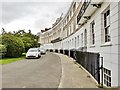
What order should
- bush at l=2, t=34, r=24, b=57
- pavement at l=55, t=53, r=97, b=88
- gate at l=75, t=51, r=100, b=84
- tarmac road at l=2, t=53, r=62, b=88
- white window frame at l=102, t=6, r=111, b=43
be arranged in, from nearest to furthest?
pavement at l=55, t=53, r=97, b=88
white window frame at l=102, t=6, r=111, b=43
tarmac road at l=2, t=53, r=62, b=88
gate at l=75, t=51, r=100, b=84
bush at l=2, t=34, r=24, b=57

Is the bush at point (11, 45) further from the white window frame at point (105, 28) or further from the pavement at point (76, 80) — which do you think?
the white window frame at point (105, 28)

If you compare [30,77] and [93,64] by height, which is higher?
[93,64]

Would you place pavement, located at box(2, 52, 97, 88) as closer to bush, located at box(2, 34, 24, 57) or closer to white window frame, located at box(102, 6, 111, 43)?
white window frame, located at box(102, 6, 111, 43)

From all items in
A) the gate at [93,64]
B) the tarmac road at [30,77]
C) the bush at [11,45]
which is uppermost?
the bush at [11,45]

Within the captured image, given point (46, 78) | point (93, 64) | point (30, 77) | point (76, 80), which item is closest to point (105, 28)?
point (93, 64)

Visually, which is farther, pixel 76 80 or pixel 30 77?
pixel 30 77

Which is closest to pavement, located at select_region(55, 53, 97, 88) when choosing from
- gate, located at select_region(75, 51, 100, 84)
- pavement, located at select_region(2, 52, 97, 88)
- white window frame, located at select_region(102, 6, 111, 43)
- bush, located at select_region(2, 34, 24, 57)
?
pavement, located at select_region(2, 52, 97, 88)

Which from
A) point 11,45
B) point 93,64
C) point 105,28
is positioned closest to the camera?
point 105,28

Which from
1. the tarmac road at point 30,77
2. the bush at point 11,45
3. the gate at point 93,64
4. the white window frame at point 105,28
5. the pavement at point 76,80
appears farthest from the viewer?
the bush at point 11,45

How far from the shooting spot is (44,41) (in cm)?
10581

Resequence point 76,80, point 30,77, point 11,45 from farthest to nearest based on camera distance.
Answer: point 11,45 < point 30,77 < point 76,80

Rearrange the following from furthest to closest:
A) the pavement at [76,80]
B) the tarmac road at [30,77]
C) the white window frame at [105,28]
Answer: the tarmac road at [30,77], the white window frame at [105,28], the pavement at [76,80]

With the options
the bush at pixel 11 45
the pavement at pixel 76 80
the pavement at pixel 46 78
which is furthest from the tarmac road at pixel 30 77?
the bush at pixel 11 45

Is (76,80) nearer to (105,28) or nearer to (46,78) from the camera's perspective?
(46,78)
